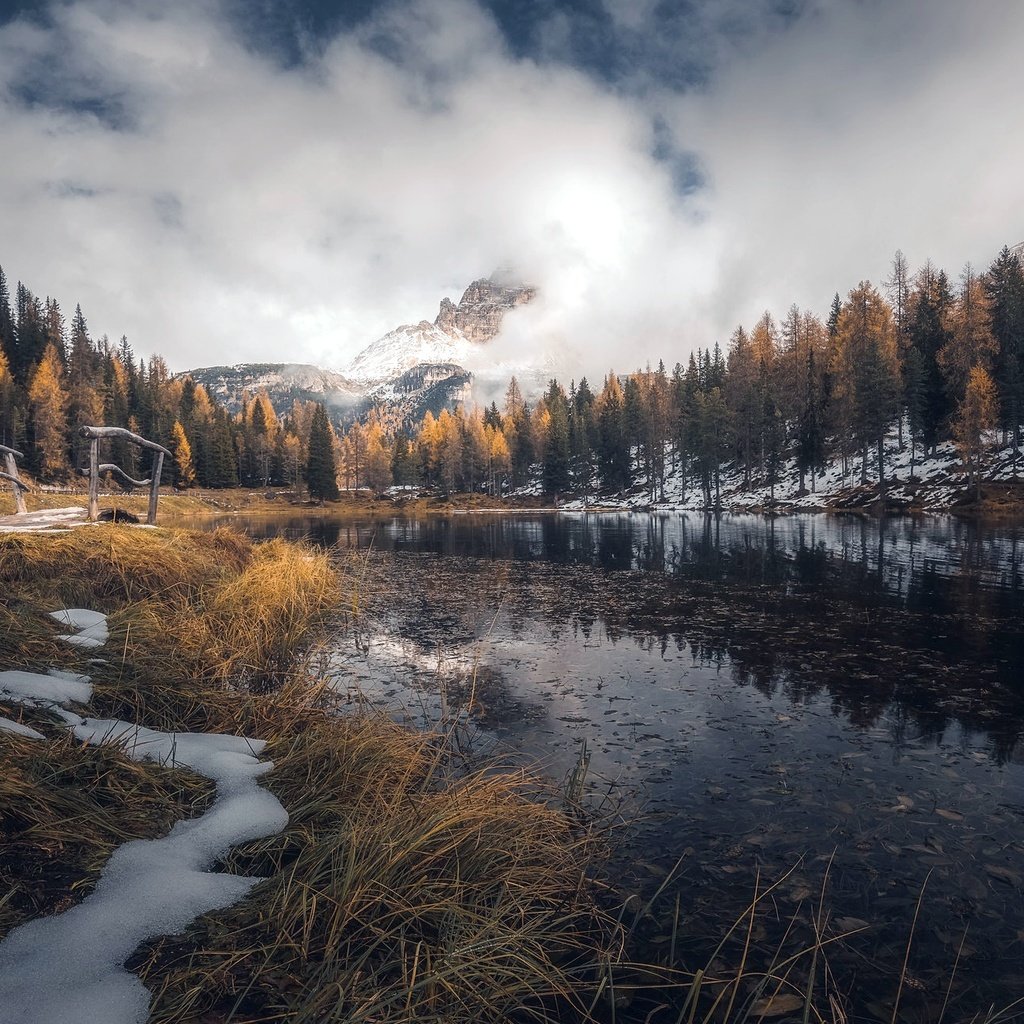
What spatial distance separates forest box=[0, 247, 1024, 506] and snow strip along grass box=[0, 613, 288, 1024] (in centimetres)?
6572

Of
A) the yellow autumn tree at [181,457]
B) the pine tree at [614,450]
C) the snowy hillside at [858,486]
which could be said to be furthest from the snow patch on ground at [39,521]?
the yellow autumn tree at [181,457]

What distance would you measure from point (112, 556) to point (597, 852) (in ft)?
38.3

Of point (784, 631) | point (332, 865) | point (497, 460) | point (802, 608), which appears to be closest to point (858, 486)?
point (802, 608)

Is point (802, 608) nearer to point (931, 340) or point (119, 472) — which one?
point (119, 472)

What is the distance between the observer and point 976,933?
4.11 meters

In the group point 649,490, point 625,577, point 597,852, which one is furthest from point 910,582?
point 649,490

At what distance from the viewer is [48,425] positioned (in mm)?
82562

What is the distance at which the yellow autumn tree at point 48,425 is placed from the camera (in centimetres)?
8238

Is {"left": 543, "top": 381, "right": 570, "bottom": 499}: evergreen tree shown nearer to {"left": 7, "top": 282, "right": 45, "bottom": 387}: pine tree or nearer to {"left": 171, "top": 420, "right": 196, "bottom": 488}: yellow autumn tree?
{"left": 171, "top": 420, "right": 196, "bottom": 488}: yellow autumn tree

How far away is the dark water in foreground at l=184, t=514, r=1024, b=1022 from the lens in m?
4.16

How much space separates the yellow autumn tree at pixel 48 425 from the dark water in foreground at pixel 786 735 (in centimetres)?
8857

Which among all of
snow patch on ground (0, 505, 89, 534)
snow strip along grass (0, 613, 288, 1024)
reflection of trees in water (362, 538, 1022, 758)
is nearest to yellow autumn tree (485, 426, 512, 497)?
reflection of trees in water (362, 538, 1022, 758)

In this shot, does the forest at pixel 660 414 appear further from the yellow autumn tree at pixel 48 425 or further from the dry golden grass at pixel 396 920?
the dry golden grass at pixel 396 920

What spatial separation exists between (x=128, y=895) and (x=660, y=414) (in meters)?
101
